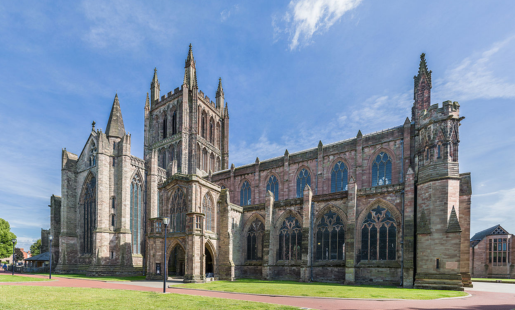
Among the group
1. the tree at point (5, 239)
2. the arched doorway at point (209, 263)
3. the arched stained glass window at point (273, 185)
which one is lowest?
the tree at point (5, 239)

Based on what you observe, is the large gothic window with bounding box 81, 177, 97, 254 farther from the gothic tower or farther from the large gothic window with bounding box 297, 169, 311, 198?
the gothic tower

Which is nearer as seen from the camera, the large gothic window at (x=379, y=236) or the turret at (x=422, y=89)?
the large gothic window at (x=379, y=236)

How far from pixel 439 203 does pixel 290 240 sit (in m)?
15.0

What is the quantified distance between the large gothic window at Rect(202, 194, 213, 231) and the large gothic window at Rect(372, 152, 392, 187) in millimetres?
18908

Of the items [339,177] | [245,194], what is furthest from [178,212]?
[339,177]

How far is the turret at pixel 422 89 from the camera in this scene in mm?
30469

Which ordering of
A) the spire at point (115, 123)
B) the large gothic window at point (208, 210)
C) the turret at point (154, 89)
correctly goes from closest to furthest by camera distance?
the large gothic window at point (208, 210)
the spire at point (115, 123)
the turret at point (154, 89)

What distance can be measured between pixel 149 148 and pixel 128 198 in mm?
20956

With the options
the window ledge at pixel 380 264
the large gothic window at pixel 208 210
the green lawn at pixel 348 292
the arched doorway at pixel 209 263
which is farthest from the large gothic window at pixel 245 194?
the green lawn at pixel 348 292

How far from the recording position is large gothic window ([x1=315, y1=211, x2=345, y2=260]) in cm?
2855

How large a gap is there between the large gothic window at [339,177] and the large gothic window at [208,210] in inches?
599

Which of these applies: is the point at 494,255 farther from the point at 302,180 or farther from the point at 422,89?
the point at 302,180

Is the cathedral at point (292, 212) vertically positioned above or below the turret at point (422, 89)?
below

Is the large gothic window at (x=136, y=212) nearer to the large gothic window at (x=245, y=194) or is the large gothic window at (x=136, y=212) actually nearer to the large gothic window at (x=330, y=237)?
the large gothic window at (x=245, y=194)
